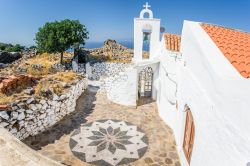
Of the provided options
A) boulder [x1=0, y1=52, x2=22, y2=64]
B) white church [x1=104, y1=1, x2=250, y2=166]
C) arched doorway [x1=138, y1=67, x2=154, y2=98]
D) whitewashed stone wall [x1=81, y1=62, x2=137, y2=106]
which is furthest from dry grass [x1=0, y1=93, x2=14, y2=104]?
boulder [x1=0, y1=52, x2=22, y2=64]

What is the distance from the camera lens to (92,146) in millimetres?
9383

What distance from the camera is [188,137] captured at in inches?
310

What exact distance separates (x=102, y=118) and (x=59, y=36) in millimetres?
15129

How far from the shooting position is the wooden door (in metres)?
7.47

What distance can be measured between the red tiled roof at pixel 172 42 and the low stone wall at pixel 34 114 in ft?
21.1

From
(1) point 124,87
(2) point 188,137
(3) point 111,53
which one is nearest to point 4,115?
(2) point 188,137

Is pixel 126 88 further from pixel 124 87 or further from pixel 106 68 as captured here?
pixel 106 68

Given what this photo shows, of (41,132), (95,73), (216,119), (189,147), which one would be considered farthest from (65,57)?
(216,119)

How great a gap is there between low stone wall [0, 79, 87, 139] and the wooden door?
21.0 feet

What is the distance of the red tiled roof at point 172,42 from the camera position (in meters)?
12.5

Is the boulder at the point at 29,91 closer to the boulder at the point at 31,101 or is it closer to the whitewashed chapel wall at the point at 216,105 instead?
the boulder at the point at 31,101

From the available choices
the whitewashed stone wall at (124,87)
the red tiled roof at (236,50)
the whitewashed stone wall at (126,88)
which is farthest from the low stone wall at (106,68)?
the red tiled roof at (236,50)

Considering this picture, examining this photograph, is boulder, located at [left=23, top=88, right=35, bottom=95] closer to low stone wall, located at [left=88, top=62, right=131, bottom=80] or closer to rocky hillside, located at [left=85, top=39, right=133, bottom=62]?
low stone wall, located at [left=88, top=62, right=131, bottom=80]

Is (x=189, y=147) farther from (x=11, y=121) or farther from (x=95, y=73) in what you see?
(x=95, y=73)
